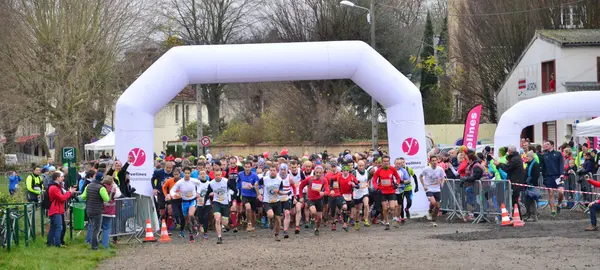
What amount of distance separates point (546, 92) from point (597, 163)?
1847 centimetres

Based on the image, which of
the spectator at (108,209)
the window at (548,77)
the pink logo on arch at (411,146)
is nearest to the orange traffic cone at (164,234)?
the spectator at (108,209)

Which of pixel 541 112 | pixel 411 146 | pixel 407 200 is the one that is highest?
pixel 541 112

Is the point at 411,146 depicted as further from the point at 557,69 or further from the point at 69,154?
the point at 557,69

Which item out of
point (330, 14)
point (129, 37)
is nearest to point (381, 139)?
point (330, 14)

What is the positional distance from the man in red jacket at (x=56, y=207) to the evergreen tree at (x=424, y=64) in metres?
39.1

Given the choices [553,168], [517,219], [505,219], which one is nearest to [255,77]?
[505,219]

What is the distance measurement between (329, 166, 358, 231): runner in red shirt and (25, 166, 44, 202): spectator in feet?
26.0

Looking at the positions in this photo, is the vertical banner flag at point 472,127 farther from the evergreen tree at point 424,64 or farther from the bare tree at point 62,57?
the evergreen tree at point 424,64

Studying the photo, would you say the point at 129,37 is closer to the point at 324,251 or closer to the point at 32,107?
the point at 32,107

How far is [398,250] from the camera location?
48.1 feet

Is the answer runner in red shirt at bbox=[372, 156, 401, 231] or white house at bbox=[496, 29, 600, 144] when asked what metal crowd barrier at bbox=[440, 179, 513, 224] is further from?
white house at bbox=[496, 29, 600, 144]

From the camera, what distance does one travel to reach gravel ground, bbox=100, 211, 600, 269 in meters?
13.0

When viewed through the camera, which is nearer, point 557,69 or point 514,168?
point 514,168

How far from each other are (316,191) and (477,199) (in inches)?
143
